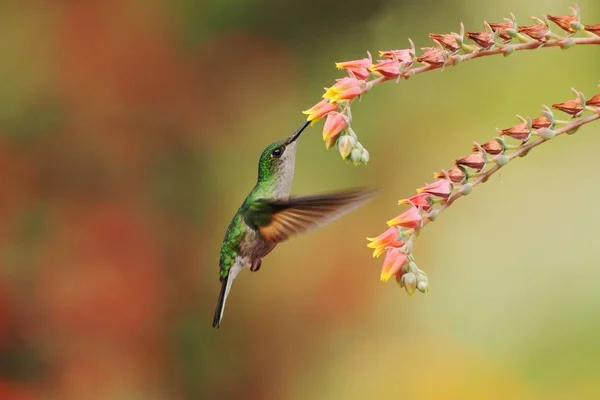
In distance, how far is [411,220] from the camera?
1.03 m

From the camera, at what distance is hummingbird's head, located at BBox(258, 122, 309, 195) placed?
1.42 m

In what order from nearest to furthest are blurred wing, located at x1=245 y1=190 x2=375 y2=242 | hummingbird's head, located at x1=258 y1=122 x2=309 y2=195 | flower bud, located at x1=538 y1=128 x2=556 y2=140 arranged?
1. flower bud, located at x1=538 y1=128 x2=556 y2=140
2. blurred wing, located at x1=245 y1=190 x2=375 y2=242
3. hummingbird's head, located at x1=258 y1=122 x2=309 y2=195

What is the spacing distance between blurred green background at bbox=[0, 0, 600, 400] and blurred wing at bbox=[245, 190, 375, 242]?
138 cm

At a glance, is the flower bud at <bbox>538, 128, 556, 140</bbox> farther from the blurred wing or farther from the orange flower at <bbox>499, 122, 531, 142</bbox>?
the blurred wing

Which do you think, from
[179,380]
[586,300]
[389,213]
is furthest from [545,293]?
[179,380]

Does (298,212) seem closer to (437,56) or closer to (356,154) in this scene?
(356,154)

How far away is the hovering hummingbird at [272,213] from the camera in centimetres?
120

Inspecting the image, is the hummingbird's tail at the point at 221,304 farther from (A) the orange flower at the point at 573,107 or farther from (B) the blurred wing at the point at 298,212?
(A) the orange flower at the point at 573,107

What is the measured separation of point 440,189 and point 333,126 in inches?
6.4

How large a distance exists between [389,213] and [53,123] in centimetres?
127

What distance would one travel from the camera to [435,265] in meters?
2.74

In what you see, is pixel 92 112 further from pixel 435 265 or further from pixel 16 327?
pixel 435 265

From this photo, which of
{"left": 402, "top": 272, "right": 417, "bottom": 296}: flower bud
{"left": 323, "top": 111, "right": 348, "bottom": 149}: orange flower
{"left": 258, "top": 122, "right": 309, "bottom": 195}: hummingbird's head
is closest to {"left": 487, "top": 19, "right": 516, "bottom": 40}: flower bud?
{"left": 323, "top": 111, "right": 348, "bottom": 149}: orange flower

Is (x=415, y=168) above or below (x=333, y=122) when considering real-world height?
above
